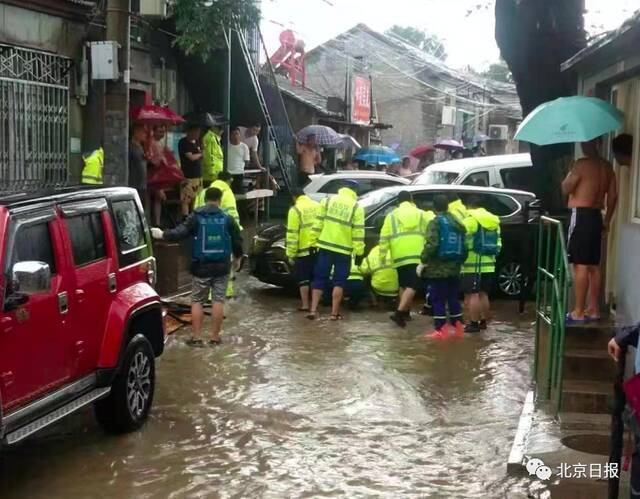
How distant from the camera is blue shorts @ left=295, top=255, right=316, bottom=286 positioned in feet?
39.8

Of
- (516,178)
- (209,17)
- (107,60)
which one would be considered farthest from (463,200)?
(107,60)

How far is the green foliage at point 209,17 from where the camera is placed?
445 inches

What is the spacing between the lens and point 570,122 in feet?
25.3

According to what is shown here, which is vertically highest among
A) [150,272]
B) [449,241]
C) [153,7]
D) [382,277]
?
[153,7]

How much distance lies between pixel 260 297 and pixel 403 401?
5.48 meters

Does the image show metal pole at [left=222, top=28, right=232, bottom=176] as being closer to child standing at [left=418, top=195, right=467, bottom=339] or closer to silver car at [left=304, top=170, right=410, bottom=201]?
silver car at [left=304, top=170, right=410, bottom=201]

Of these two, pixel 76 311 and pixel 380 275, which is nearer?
pixel 76 311

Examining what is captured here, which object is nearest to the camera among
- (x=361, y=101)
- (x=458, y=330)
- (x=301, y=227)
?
(x=458, y=330)

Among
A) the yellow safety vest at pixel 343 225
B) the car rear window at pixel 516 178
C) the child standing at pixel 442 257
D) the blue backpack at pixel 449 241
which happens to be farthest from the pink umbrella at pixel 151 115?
the car rear window at pixel 516 178

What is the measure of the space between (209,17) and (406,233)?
143 inches

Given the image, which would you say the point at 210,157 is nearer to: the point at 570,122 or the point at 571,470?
the point at 570,122

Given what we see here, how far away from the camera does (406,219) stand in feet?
36.8

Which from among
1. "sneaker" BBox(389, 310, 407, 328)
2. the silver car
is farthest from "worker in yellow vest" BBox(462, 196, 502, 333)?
the silver car

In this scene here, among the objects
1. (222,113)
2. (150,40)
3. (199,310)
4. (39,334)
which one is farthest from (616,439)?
(222,113)
